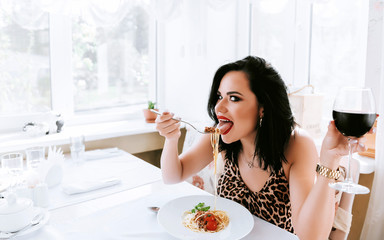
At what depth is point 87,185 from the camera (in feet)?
4.42

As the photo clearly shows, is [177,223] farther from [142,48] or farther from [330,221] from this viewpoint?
[142,48]

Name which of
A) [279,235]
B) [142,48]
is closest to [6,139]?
[142,48]

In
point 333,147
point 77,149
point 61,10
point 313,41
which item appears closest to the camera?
point 333,147

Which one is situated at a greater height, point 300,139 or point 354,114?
point 354,114

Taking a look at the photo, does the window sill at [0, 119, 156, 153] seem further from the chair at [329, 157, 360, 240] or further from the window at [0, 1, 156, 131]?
the chair at [329, 157, 360, 240]

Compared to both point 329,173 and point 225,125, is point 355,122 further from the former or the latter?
point 225,125

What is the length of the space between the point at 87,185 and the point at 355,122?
3.51ft

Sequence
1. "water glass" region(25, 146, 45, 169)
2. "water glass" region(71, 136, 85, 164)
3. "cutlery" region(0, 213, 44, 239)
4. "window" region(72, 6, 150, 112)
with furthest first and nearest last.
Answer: "window" region(72, 6, 150, 112), "water glass" region(71, 136, 85, 164), "water glass" region(25, 146, 45, 169), "cutlery" region(0, 213, 44, 239)

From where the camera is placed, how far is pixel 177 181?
1.39 meters

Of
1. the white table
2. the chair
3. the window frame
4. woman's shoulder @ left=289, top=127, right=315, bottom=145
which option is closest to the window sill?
the window frame

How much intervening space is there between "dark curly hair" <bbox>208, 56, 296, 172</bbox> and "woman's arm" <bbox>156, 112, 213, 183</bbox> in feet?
1.01

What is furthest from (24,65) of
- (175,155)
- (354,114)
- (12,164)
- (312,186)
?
(354,114)

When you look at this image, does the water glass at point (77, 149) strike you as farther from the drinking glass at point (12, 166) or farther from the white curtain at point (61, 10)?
the white curtain at point (61, 10)

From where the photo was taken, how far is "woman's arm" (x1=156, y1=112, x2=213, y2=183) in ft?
4.09
